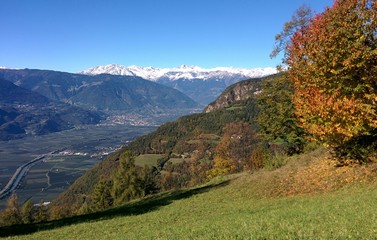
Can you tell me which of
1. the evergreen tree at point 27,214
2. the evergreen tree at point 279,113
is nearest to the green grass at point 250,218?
the evergreen tree at point 279,113

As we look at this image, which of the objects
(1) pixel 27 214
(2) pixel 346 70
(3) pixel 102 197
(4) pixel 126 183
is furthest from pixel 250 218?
(1) pixel 27 214

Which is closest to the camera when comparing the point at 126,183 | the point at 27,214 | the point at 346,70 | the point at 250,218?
the point at 250,218

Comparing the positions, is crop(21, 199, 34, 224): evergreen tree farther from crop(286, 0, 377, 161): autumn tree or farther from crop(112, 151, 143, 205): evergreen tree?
crop(286, 0, 377, 161): autumn tree

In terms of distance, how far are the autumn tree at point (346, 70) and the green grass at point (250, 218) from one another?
14.9 feet

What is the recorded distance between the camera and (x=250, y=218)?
18.6 metres

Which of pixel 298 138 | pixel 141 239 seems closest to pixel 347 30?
pixel 141 239

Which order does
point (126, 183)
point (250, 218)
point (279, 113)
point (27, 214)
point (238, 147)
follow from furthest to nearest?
point (238, 147)
point (27, 214)
point (126, 183)
point (279, 113)
point (250, 218)

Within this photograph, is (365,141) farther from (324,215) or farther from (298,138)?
(298,138)

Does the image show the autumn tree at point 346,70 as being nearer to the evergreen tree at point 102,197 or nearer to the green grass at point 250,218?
the green grass at point 250,218

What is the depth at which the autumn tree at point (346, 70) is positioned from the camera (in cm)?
2116

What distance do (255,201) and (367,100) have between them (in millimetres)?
11618

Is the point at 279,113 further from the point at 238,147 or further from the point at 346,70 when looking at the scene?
the point at 238,147

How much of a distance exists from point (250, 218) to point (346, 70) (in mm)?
11165

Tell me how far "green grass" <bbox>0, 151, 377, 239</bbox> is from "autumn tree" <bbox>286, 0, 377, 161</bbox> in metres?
4.53
